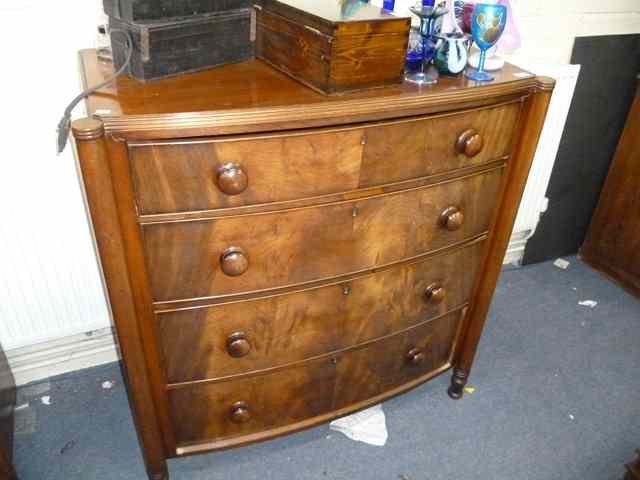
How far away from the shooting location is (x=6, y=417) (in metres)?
1.53

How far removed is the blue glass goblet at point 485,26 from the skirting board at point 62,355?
1410mm

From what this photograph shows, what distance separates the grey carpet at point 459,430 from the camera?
1.56 m

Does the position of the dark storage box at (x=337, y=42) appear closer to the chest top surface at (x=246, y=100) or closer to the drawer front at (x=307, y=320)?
the chest top surface at (x=246, y=100)

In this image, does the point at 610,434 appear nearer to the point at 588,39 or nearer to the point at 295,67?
the point at 588,39

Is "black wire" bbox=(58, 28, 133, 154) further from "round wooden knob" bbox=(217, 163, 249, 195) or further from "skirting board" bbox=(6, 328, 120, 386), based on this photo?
"skirting board" bbox=(6, 328, 120, 386)

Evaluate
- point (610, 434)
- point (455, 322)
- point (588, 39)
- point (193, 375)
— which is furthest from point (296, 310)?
point (588, 39)

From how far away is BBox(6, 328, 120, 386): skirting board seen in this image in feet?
5.64

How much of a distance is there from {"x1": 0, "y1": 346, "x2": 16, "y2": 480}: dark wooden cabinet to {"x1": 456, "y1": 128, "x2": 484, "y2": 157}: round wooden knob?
134 cm

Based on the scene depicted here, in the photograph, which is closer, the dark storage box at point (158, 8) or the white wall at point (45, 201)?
the dark storage box at point (158, 8)

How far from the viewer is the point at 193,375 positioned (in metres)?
1.25

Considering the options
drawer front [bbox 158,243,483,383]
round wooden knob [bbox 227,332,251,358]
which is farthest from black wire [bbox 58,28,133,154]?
round wooden knob [bbox 227,332,251,358]

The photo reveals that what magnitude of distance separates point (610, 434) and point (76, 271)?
1.76m

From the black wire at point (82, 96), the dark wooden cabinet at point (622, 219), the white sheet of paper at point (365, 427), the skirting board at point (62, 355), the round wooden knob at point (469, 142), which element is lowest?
the white sheet of paper at point (365, 427)

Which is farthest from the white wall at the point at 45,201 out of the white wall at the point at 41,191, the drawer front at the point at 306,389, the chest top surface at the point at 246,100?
the drawer front at the point at 306,389
